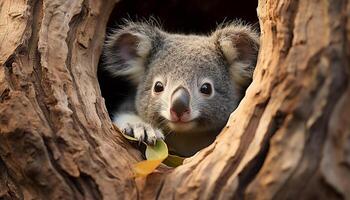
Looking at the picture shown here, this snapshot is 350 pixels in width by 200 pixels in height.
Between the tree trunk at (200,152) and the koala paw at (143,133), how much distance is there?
0.16 m

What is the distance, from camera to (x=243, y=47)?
12.8 ft

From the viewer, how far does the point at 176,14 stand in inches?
204

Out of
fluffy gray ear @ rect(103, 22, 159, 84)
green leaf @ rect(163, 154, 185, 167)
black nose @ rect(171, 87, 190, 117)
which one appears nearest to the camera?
green leaf @ rect(163, 154, 185, 167)

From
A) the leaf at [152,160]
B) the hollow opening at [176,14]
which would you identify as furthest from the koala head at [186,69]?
the hollow opening at [176,14]

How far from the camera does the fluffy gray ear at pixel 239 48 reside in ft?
12.5

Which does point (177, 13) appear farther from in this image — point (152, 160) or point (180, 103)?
point (152, 160)

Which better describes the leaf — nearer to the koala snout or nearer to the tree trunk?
the tree trunk

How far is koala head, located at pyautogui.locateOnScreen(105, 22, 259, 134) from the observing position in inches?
144

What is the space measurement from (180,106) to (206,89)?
439mm

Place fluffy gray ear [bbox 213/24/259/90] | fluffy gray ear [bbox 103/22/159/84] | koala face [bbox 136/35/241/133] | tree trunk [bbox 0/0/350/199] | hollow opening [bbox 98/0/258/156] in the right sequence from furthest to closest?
hollow opening [bbox 98/0/258/156] → fluffy gray ear [bbox 103/22/159/84] → fluffy gray ear [bbox 213/24/259/90] → koala face [bbox 136/35/241/133] → tree trunk [bbox 0/0/350/199]

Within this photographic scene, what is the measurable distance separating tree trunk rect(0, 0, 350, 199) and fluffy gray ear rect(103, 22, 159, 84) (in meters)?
0.45

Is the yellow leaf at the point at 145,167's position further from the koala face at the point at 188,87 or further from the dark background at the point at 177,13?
the dark background at the point at 177,13

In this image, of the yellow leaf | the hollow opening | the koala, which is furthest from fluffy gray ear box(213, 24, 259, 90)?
the yellow leaf

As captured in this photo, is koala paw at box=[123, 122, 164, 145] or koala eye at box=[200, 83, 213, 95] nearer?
A: koala paw at box=[123, 122, 164, 145]
